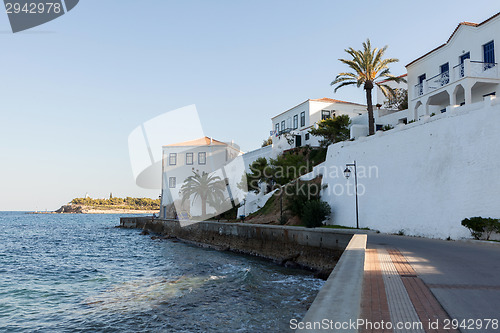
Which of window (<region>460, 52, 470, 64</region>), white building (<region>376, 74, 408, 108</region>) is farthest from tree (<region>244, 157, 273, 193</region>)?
window (<region>460, 52, 470, 64</region>)

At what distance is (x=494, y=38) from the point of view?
74.8 feet

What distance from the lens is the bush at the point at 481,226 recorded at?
50.4 feet

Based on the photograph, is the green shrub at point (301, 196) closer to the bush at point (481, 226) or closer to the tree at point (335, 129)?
the tree at point (335, 129)

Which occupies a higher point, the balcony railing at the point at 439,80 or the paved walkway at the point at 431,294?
the balcony railing at the point at 439,80

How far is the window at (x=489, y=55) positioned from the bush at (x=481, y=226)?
1215 centimetres

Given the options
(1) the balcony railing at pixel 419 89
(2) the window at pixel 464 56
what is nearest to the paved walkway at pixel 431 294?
(2) the window at pixel 464 56

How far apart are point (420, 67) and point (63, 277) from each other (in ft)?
100

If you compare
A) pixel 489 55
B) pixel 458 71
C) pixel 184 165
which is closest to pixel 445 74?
pixel 458 71

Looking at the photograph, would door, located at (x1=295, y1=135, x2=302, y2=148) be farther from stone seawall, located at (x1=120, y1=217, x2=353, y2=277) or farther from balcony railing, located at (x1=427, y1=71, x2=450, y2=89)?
balcony railing, located at (x1=427, y1=71, x2=450, y2=89)

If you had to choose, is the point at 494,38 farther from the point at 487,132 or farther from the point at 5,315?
the point at 5,315

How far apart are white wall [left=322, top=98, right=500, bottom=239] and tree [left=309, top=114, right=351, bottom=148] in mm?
13095

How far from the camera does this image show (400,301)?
5.86 m

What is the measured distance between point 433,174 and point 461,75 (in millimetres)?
9334

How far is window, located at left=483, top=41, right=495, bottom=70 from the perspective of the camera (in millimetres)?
22953
